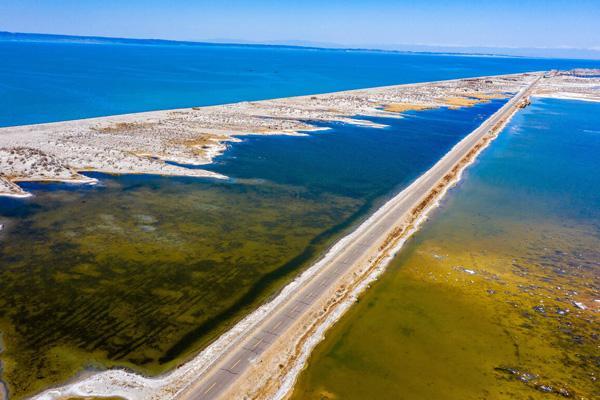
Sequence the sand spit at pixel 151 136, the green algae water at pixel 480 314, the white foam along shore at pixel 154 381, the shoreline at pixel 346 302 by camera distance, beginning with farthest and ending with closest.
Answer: the sand spit at pixel 151 136
the green algae water at pixel 480 314
the shoreline at pixel 346 302
the white foam along shore at pixel 154 381

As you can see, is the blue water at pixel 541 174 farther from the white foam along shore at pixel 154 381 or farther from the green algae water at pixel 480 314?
the white foam along shore at pixel 154 381

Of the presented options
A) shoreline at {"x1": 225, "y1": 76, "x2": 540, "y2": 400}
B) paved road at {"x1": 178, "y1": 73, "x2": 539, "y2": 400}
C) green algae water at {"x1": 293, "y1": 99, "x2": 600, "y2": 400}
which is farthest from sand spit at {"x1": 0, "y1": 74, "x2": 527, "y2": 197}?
green algae water at {"x1": 293, "y1": 99, "x2": 600, "y2": 400}

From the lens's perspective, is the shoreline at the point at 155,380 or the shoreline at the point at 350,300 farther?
the shoreline at the point at 350,300

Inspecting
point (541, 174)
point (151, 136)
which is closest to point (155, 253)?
point (151, 136)

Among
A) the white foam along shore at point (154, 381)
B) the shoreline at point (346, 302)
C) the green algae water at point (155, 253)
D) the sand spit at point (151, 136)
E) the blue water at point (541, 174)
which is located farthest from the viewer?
the sand spit at point (151, 136)

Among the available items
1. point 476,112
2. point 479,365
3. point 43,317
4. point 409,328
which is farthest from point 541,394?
point 476,112

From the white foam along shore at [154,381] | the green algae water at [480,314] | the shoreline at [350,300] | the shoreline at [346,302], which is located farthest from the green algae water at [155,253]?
the green algae water at [480,314]
